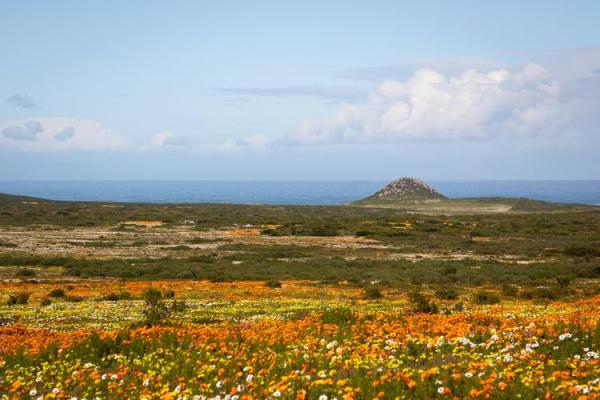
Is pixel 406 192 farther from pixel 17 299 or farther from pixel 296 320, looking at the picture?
pixel 296 320

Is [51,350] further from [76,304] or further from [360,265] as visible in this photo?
[360,265]

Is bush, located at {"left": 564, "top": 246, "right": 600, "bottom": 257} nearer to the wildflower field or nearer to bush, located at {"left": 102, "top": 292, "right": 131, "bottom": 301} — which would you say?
the wildflower field

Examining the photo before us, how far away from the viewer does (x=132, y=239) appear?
6506 cm

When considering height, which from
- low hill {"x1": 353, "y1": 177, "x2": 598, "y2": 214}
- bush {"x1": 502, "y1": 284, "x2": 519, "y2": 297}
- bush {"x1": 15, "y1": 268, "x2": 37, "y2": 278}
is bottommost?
bush {"x1": 15, "y1": 268, "x2": 37, "y2": 278}

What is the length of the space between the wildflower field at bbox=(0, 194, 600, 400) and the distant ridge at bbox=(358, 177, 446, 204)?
107384 mm

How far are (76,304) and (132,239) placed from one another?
41431mm

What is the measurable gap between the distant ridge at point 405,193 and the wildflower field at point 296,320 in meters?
107

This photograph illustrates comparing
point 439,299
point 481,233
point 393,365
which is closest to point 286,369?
point 393,365

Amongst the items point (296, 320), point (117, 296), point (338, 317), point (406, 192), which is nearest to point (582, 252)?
point (117, 296)

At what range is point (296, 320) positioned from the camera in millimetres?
16500

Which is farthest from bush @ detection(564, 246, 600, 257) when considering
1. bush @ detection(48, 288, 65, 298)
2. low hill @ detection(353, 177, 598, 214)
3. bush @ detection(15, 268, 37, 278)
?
low hill @ detection(353, 177, 598, 214)

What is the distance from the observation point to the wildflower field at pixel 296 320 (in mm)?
8664

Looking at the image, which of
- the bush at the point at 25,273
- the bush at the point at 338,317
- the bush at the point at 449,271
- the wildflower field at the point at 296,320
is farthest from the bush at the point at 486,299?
the bush at the point at 25,273

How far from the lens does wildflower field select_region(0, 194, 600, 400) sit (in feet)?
28.4
